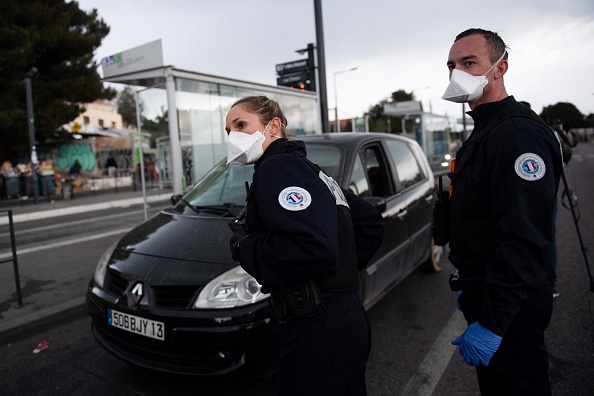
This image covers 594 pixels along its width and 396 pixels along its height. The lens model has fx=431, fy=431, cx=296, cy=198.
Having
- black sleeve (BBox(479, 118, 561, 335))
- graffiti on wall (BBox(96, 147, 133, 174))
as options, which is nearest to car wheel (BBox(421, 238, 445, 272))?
black sleeve (BBox(479, 118, 561, 335))

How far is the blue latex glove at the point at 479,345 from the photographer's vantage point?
5.28 feet

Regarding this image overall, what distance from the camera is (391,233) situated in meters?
3.82

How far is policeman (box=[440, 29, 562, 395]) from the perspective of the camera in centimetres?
153

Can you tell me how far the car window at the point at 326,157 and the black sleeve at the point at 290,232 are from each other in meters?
1.97

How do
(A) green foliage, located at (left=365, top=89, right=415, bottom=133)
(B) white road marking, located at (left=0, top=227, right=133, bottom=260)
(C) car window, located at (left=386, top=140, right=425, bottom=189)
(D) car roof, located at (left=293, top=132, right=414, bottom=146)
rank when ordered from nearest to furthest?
(D) car roof, located at (left=293, top=132, right=414, bottom=146) → (C) car window, located at (left=386, top=140, right=425, bottom=189) → (B) white road marking, located at (left=0, top=227, right=133, bottom=260) → (A) green foliage, located at (left=365, top=89, right=415, bottom=133)

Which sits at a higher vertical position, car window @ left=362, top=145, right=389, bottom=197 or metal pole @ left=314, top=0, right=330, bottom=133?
metal pole @ left=314, top=0, right=330, bottom=133

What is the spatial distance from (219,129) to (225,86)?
966mm

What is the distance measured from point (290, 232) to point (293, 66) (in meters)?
10.9

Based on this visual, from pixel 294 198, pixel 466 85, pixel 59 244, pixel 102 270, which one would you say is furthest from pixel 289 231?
pixel 59 244

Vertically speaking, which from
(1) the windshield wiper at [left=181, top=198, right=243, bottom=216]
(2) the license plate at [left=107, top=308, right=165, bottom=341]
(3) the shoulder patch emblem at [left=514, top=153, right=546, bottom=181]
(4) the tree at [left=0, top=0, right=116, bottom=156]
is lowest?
(2) the license plate at [left=107, top=308, right=165, bottom=341]

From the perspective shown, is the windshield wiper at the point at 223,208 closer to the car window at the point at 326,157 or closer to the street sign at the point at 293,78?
the car window at the point at 326,157

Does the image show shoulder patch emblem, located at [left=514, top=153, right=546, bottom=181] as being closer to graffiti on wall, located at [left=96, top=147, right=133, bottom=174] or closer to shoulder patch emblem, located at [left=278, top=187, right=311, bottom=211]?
shoulder patch emblem, located at [left=278, top=187, right=311, bottom=211]

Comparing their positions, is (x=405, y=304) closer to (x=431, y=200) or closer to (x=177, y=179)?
(x=431, y=200)

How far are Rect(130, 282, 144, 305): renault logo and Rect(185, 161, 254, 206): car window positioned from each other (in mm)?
1054
